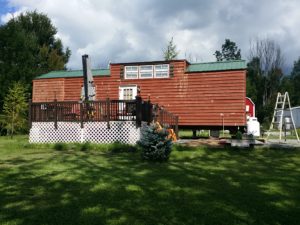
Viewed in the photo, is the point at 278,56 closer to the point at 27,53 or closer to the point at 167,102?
the point at 27,53

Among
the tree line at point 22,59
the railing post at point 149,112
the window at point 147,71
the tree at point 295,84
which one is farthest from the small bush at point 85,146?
the tree at point 295,84

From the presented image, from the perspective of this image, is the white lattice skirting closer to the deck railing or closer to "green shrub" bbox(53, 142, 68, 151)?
the deck railing

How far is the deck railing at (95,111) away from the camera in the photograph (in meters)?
15.3

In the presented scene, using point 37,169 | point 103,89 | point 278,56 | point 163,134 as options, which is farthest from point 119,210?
point 278,56

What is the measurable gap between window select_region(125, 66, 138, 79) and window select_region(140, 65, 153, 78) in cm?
37

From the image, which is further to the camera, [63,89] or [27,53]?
[27,53]

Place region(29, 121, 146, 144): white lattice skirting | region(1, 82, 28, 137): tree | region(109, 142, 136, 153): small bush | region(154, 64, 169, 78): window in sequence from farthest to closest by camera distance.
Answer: region(1, 82, 28, 137): tree, region(154, 64, 169, 78): window, region(29, 121, 146, 144): white lattice skirting, region(109, 142, 136, 153): small bush

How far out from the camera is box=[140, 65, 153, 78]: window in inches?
852

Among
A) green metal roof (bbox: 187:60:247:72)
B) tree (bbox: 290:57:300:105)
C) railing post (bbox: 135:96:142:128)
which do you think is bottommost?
railing post (bbox: 135:96:142:128)

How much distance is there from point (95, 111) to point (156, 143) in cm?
626

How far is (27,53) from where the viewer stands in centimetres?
3984

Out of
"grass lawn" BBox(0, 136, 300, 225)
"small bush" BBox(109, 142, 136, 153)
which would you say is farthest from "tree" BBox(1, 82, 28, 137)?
"grass lawn" BBox(0, 136, 300, 225)

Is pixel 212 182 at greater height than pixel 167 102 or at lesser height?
lesser

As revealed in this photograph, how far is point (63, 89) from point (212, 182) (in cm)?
1794
